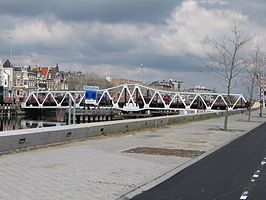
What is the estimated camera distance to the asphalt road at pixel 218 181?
9117 millimetres

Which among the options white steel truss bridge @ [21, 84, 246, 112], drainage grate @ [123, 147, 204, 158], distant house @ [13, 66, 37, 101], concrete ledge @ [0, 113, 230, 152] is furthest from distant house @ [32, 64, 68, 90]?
drainage grate @ [123, 147, 204, 158]

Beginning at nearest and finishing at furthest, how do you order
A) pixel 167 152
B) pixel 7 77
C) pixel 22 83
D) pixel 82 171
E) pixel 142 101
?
pixel 82 171, pixel 167 152, pixel 142 101, pixel 7 77, pixel 22 83

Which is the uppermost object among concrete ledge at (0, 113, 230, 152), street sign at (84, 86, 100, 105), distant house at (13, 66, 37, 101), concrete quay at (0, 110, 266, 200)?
distant house at (13, 66, 37, 101)

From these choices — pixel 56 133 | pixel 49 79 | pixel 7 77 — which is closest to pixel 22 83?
pixel 7 77

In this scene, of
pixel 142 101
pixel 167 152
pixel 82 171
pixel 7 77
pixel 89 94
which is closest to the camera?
pixel 82 171

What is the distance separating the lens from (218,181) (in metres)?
10.8

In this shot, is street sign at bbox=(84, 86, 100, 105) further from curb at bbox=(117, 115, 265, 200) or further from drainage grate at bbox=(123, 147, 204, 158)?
curb at bbox=(117, 115, 265, 200)

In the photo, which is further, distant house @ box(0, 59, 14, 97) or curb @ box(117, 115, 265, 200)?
distant house @ box(0, 59, 14, 97)

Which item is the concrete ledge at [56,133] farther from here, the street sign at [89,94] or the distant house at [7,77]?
the distant house at [7,77]

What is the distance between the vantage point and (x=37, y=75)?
569 feet

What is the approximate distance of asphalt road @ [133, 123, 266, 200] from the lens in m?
9.12

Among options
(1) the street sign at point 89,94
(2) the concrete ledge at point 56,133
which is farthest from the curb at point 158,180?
(1) the street sign at point 89,94

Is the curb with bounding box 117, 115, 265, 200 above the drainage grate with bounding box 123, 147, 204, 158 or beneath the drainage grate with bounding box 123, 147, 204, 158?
beneath

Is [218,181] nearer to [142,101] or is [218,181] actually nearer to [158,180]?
[158,180]
